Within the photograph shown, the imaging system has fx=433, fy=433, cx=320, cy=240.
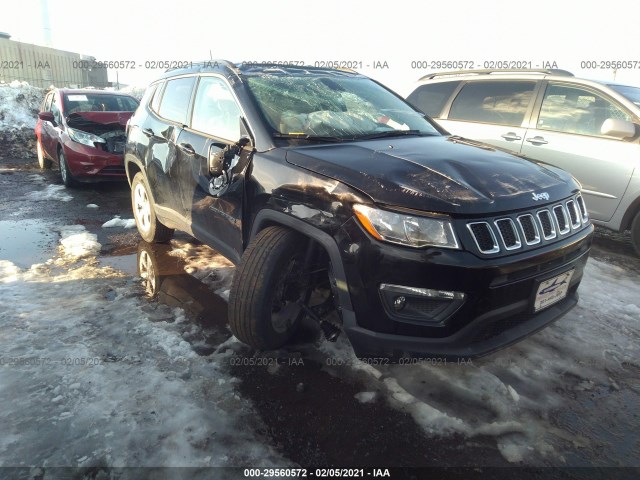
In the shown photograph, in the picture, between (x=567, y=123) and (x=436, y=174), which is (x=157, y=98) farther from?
(x=567, y=123)

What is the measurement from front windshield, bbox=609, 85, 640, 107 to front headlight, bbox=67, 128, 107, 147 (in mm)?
7178

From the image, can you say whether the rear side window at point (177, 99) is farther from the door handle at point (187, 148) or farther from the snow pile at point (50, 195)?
the snow pile at point (50, 195)

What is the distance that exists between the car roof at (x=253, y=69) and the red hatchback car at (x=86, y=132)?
373cm

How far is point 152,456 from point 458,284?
1.61m

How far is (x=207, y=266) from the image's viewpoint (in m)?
4.23

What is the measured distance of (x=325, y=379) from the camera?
2.60 m

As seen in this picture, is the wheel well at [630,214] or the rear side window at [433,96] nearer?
the wheel well at [630,214]

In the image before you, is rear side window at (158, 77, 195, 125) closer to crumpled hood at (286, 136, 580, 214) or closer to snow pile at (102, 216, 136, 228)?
crumpled hood at (286, 136, 580, 214)

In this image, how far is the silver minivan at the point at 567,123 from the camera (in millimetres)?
4539

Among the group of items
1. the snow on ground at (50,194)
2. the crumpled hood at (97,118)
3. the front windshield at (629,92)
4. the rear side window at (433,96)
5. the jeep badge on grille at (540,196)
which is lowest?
the snow on ground at (50,194)

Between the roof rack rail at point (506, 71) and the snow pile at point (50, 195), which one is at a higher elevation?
the roof rack rail at point (506, 71)

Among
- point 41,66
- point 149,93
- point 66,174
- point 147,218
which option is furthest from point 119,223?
point 41,66

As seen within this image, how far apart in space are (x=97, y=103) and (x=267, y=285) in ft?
24.4

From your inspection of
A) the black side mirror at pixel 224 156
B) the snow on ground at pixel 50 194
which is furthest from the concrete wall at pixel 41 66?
the black side mirror at pixel 224 156
